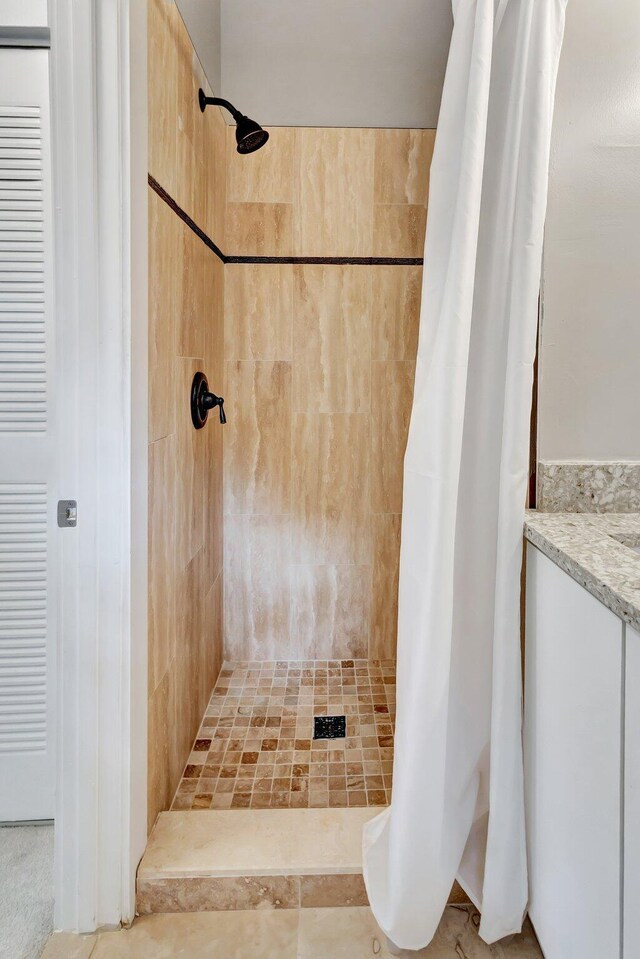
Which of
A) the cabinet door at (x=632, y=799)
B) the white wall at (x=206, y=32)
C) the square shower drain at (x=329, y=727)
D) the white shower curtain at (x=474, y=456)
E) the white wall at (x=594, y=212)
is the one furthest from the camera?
the square shower drain at (x=329, y=727)

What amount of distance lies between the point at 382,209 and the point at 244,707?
1.81 metres

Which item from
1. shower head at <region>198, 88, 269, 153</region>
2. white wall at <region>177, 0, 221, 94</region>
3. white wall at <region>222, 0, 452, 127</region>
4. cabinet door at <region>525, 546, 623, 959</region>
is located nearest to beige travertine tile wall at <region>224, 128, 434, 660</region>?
white wall at <region>222, 0, 452, 127</region>

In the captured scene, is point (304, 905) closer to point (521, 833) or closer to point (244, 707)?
point (521, 833)

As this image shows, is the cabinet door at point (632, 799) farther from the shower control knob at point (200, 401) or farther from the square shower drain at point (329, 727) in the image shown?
the shower control knob at point (200, 401)

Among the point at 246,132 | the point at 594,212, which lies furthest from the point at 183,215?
the point at 594,212

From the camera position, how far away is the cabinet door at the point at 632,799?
835 mm

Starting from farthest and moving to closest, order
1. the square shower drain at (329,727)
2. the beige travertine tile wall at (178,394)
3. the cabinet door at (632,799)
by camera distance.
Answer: the square shower drain at (329,727) < the beige travertine tile wall at (178,394) < the cabinet door at (632,799)

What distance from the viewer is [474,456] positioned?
1.33 metres

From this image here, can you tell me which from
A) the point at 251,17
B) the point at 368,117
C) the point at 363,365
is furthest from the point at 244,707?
the point at 251,17

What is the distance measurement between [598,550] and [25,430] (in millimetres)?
1289

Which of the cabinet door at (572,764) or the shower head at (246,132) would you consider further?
the shower head at (246,132)

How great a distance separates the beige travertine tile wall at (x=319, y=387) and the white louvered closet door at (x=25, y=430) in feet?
3.08

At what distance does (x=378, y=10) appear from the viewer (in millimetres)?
2389

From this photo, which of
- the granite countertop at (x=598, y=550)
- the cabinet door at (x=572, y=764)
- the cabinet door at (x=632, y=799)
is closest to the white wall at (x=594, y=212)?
the granite countertop at (x=598, y=550)
